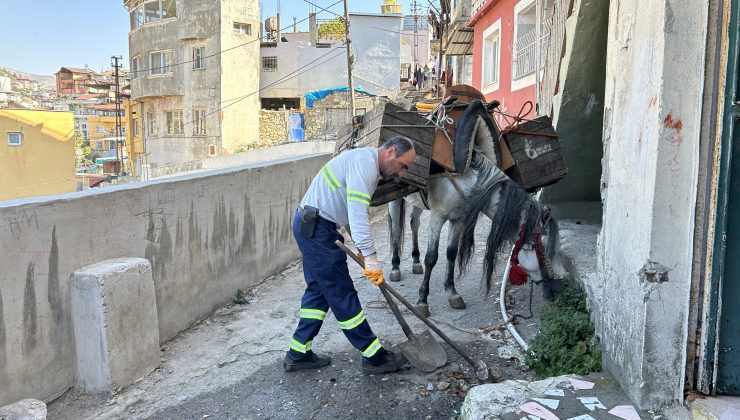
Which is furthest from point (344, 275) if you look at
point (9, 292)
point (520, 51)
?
point (520, 51)

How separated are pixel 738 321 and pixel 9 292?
3.76m

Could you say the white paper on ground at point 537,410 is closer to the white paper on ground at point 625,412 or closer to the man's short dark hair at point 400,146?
the white paper on ground at point 625,412

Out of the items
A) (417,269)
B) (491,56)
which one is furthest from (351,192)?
(491,56)

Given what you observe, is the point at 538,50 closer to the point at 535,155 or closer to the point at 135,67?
the point at 535,155

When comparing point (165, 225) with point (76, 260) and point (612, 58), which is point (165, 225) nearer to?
point (76, 260)

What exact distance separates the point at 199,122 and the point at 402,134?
90.5 feet

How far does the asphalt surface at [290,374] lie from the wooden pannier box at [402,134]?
1150 mm

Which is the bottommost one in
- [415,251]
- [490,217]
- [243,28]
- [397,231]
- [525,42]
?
[415,251]

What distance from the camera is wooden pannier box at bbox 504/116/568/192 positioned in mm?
5125

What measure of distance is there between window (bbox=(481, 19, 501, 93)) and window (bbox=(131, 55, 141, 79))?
25.2 metres

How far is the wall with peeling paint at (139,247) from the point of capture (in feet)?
10.2

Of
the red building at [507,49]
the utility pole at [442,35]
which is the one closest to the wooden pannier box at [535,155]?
the red building at [507,49]

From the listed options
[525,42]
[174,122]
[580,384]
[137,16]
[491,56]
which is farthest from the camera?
[137,16]

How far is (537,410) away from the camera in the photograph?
2.54 metres
